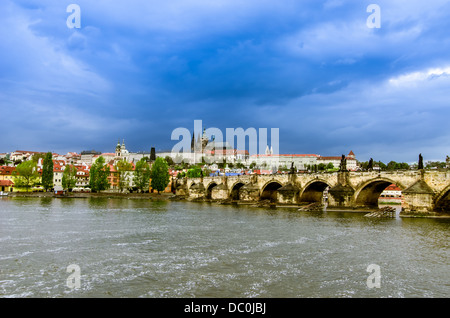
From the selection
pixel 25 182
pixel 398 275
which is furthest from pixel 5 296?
pixel 25 182

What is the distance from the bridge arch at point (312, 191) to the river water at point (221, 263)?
81.8ft

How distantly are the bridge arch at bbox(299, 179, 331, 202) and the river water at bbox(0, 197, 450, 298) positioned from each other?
981 inches

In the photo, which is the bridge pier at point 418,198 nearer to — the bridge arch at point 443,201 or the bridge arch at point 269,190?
the bridge arch at point 443,201

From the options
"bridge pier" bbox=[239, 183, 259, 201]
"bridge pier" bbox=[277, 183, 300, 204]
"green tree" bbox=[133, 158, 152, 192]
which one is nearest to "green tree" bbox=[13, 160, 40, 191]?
"green tree" bbox=[133, 158, 152, 192]

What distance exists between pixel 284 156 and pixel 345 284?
17575 cm

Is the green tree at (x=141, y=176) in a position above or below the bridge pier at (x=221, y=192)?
above

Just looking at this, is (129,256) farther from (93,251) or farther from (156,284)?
(156,284)

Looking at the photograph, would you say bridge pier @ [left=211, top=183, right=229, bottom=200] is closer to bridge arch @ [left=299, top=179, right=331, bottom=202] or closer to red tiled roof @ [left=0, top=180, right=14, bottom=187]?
bridge arch @ [left=299, top=179, right=331, bottom=202]

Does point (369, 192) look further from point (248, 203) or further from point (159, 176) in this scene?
point (159, 176)

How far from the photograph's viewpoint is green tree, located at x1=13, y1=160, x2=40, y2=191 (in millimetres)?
76750

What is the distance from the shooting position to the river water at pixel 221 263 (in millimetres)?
10742

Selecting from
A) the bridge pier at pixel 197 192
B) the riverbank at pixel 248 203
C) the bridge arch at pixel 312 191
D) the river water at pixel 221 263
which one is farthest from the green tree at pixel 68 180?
the river water at pixel 221 263

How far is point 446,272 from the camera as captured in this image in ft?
42.5

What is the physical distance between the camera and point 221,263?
1407cm
